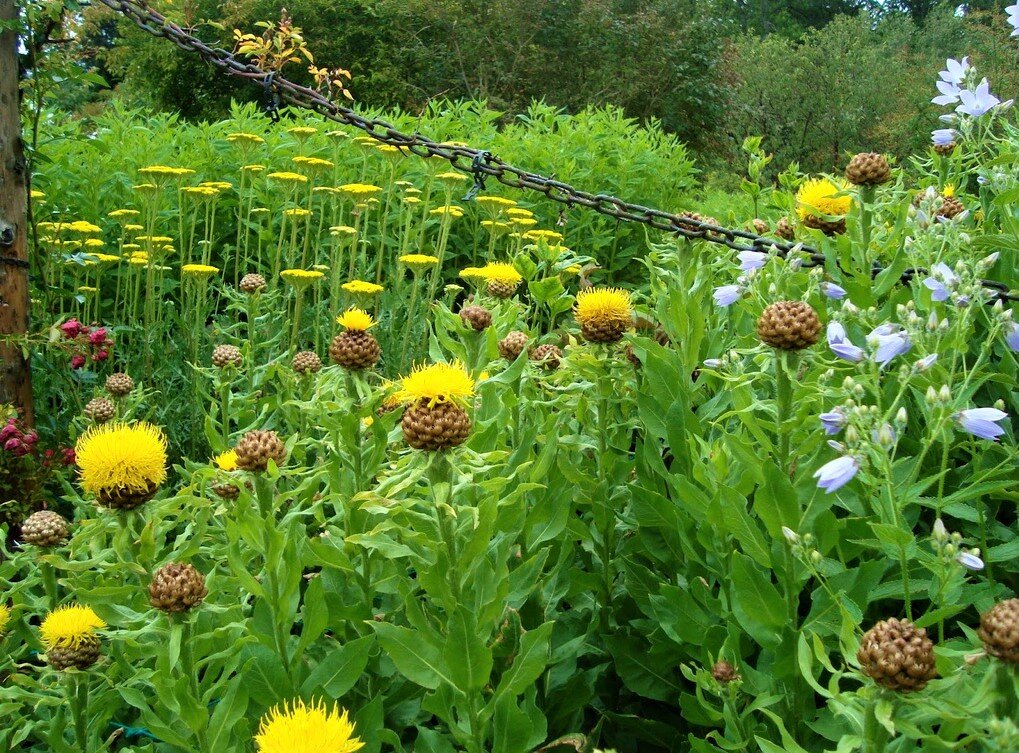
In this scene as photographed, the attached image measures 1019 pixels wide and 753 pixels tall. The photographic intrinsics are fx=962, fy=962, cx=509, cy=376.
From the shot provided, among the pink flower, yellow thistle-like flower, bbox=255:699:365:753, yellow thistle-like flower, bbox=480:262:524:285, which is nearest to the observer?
yellow thistle-like flower, bbox=255:699:365:753

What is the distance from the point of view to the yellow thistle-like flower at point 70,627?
1596mm

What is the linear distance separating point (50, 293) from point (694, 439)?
8.58ft

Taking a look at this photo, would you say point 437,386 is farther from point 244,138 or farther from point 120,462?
point 244,138

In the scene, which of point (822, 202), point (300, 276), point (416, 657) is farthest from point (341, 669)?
point (300, 276)

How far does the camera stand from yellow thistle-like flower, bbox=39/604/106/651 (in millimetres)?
1596

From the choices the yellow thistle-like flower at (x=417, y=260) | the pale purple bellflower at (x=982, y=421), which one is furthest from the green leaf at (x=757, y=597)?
the yellow thistle-like flower at (x=417, y=260)

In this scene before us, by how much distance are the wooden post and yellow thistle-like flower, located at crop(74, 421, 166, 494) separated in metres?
1.47

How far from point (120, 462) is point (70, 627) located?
0.94 ft

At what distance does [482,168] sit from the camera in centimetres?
248

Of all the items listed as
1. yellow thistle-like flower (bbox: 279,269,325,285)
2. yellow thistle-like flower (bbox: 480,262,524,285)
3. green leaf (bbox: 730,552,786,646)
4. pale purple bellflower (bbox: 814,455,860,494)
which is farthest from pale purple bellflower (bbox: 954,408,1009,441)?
yellow thistle-like flower (bbox: 279,269,325,285)

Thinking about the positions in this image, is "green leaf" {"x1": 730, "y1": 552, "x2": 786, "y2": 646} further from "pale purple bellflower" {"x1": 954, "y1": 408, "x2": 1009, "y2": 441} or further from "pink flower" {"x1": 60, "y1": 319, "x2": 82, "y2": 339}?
"pink flower" {"x1": 60, "y1": 319, "x2": 82, "y2": 339}

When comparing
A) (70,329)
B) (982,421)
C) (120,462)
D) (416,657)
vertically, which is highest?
(982,421)

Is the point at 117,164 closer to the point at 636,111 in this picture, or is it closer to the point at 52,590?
the point at 52,590

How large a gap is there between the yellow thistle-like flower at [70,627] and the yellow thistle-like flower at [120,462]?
0.21m
